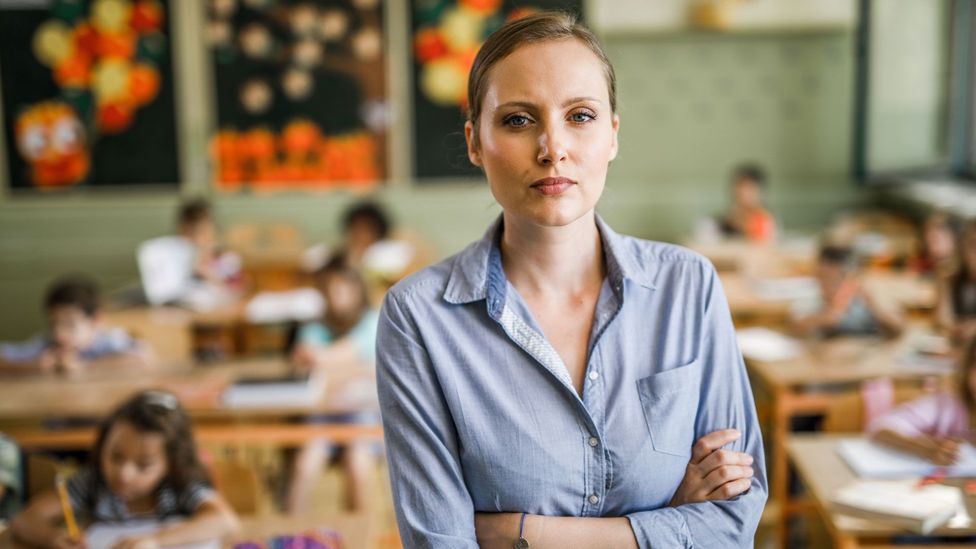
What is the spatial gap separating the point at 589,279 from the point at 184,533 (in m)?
1.30

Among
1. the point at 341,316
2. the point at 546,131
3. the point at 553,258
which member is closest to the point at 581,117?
the point at 546,131

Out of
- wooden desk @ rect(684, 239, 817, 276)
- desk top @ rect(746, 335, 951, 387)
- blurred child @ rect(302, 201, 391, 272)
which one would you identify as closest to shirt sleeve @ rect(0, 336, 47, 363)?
blurred child @ rect(302, 201, 391, 272)

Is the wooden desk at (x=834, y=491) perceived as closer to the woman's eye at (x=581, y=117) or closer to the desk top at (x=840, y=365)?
the desk top at (x=840, y=365)

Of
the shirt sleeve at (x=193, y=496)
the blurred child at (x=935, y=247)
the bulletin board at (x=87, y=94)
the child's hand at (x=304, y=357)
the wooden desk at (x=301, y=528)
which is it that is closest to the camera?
the wooden desk at (x=301, y=528)

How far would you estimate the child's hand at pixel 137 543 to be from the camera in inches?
80.7

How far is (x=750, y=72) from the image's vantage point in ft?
22.2

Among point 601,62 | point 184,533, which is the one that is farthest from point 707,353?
point 184,533

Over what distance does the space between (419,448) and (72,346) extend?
2.87 metres

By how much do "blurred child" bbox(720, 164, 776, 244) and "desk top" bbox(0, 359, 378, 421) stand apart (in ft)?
11.3

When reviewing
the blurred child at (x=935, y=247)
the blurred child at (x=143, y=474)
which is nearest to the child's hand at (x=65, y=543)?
the blurred child at (x=143, y=474)

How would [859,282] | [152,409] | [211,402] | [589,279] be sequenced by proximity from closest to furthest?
[589,279] → [152,409] → [211,402] → [859,282]

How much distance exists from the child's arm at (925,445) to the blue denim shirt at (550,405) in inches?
48.0

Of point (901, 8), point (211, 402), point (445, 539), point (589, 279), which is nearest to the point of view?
point (445, 539)

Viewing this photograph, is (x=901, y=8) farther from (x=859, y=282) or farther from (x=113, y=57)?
A: (x=113, y=57)
